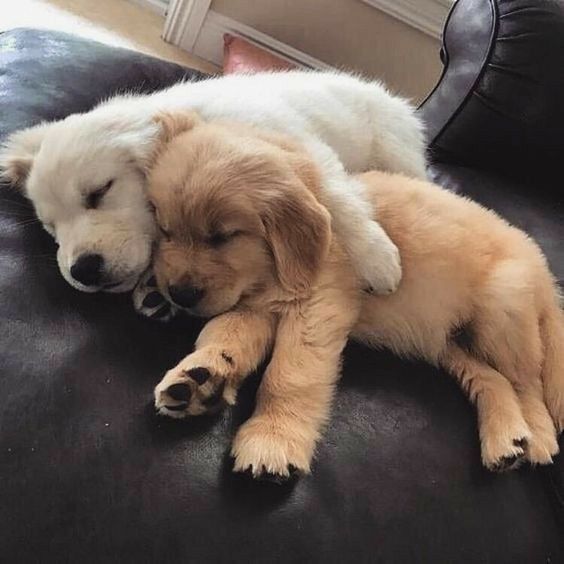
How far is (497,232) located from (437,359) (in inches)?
10.4

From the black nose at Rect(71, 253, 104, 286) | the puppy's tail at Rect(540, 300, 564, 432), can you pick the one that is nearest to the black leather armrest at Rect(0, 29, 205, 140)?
the black nose at Rect(71, 253, 104, 286)

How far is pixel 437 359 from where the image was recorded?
4.01 feet

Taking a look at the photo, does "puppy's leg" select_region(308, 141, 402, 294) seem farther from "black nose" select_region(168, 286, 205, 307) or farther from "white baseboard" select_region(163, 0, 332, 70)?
"white baseboard" select_region(163, 0, 332, 70)

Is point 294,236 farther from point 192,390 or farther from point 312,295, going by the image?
point 192,390

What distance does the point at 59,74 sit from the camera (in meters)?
1.53

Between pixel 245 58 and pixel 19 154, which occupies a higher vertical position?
pixel 19 154

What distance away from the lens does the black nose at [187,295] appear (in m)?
1.11

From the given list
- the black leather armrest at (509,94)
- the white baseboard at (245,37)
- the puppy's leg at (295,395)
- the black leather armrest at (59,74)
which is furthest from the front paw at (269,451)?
the white baseboard at (245,37)

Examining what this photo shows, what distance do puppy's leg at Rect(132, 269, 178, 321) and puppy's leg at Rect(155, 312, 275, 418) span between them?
0.22 ft

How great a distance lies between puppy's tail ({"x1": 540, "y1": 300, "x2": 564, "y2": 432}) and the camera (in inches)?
47.6

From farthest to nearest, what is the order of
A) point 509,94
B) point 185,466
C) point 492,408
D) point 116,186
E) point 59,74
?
1. point 509,94
2. point 59,74
3. point 116,186
4. point 492,408
5. point 185,466

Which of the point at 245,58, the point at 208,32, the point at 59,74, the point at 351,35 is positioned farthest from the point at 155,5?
the point at 59,74

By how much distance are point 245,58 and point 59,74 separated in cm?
130

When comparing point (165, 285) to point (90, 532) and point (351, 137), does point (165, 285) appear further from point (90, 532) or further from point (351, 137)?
point (351, 137)
